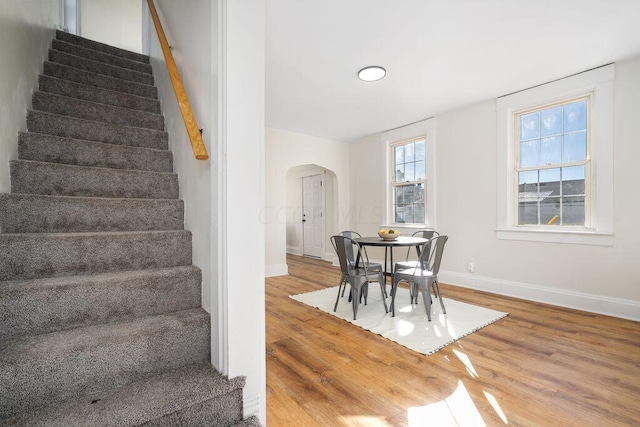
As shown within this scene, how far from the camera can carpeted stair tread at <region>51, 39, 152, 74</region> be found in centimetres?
286

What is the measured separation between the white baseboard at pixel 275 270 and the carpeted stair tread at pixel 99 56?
3478mm

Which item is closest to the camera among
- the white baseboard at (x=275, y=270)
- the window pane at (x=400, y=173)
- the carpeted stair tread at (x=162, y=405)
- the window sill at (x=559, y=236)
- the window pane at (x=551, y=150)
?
the carpeted stair tread at (x=162, y=405)

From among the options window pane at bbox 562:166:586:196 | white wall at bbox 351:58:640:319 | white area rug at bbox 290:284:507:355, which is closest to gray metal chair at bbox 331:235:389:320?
white area rug at bbox 290:284:507:355

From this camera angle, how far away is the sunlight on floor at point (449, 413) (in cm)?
160

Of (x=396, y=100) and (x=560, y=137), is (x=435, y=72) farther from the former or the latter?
(x=560, y=137)

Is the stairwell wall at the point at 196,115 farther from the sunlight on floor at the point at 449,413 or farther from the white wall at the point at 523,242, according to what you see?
the white wall at the point at 523,242

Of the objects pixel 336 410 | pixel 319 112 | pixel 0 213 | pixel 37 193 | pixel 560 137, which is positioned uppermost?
pixel 319 112

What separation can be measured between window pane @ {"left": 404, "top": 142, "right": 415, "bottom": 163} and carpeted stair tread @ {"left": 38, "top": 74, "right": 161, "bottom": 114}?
4163 millimetres

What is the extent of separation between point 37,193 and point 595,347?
4.23 metres

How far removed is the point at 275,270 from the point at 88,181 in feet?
12.7

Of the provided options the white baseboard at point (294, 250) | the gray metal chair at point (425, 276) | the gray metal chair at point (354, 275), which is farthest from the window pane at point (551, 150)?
the white baseboard at point (294, 250)

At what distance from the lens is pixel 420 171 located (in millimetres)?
5246

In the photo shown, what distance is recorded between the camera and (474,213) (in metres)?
4.39

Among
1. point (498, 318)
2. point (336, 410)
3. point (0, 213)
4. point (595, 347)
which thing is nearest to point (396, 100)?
point (498, 318)
